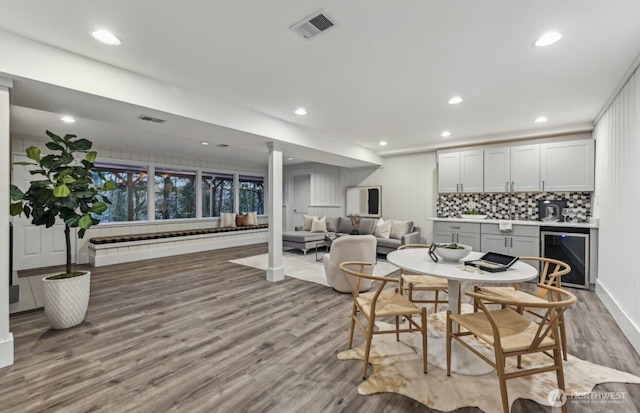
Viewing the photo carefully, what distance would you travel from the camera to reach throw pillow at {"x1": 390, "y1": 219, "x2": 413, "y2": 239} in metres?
6.31

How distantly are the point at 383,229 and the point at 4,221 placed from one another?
5861 millimetres

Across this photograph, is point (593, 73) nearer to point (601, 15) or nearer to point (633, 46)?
point (633, 46)

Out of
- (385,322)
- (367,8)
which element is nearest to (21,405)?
(385,322)

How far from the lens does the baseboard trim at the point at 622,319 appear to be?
97.1 inches

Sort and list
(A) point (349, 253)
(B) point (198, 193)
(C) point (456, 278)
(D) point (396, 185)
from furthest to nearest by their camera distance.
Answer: (B) point (198, 193) → (D) point (396, 185) → (A) point (349, 253) → (C) point (456, 278)

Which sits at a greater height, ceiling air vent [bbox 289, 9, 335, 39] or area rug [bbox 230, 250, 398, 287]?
ceiling air vent [bbox 289, 9, 335, 39]

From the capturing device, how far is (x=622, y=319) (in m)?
2.82

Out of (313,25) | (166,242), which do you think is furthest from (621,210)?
(166,242)

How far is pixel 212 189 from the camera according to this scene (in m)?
8.42

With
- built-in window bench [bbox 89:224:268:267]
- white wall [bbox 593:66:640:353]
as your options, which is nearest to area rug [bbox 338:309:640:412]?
white wall [bbox 593:66:640:353]

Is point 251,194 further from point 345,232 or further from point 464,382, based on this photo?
point 464,382

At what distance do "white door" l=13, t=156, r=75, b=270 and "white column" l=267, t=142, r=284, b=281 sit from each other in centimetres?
441

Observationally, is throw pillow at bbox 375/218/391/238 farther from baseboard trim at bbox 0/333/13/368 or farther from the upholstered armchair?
baseboard trim at bbox 0/333/13/368

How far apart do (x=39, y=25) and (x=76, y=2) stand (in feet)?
1.77
